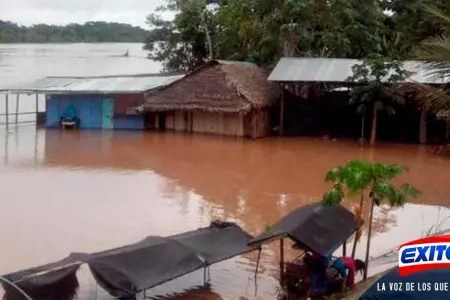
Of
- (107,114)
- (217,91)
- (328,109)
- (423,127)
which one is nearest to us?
(423,127)

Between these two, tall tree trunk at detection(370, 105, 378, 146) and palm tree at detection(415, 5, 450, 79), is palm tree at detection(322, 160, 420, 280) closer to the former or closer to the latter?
palm tree at detection(415, 5, 450, 79)

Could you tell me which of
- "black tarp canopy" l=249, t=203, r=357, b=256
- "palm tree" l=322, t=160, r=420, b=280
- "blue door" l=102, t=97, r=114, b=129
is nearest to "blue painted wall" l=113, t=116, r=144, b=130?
"blue door" l=102, t=97, r=114, b=129

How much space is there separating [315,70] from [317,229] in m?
16.8

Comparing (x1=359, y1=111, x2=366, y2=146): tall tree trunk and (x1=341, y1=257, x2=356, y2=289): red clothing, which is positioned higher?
(x1=359, y1=111, x2=366, y2=146): tall tree trunk

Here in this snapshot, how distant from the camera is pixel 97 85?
27422 millimetres

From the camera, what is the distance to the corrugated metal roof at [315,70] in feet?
78.8

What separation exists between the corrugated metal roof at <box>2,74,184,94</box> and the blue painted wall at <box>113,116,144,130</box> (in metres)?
1.24

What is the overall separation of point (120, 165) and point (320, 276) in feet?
39.4

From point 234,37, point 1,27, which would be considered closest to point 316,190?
point 234,37

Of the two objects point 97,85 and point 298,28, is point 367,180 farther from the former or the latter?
point 97,85

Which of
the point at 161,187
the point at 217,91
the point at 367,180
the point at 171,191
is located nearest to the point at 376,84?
the point at 217,91

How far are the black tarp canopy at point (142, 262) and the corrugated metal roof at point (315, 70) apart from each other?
15224 mm

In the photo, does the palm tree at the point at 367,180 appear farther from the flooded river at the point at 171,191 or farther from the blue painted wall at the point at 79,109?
the blue painted wall at the point at 79,109

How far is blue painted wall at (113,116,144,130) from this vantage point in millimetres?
27125
